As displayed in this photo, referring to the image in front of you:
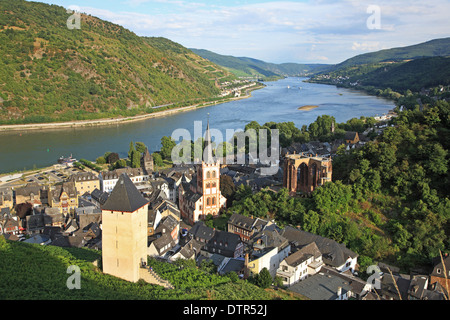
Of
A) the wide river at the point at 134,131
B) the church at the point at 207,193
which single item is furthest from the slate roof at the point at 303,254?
the wide river at the point at 134,131

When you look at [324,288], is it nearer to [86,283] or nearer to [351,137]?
[86,283]

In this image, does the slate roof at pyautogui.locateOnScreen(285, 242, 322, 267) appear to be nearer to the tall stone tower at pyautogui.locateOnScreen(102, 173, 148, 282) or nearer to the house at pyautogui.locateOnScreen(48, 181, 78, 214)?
the tall stone tower at pyautogui.locateOnScreen(102, 173, 148, 282)

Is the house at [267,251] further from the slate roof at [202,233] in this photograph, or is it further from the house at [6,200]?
the house at [6,200]

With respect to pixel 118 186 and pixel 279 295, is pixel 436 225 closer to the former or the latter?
pixel 279 295

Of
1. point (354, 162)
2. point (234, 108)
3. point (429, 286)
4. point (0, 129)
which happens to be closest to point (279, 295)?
point (429, 286)

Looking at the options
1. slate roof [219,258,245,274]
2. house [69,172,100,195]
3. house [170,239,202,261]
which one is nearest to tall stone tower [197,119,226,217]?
house [170,239,202,261]

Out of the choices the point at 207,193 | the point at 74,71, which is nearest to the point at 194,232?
the point at 207,193

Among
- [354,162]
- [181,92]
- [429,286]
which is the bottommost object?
[429,286]
